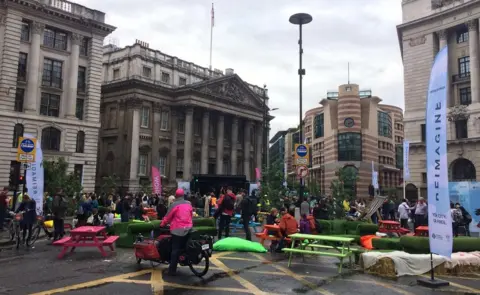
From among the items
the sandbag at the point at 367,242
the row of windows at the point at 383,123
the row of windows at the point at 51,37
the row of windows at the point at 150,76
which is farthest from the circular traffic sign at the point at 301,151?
the row of windows at the point at 383,123

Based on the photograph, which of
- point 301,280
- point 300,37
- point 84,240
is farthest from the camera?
point 300,37

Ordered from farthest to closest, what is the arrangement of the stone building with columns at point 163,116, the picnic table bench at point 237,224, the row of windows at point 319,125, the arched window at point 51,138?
the row of windows at point 319,125
the stone building with columns at point 163,116
the arched window at point 51,138
the picnic table bench at point 237,224

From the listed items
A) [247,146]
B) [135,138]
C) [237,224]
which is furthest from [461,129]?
[135,138]

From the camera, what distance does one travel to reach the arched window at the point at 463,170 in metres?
40.4

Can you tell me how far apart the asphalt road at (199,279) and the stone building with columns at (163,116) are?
118ft

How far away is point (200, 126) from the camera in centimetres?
5616

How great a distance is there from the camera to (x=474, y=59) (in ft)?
132

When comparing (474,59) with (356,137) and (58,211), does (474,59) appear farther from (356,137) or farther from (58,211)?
(58,211)

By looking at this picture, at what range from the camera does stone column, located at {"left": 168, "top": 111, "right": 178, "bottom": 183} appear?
2039 inches

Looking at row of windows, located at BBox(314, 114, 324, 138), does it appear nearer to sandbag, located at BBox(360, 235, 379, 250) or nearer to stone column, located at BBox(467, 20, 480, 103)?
stone column, located at BBox(467, 20, 480, 103)

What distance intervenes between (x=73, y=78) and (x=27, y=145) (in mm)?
24996

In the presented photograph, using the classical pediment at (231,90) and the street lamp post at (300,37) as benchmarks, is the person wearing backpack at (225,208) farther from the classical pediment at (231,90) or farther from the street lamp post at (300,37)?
the classical pediment at (231,90)

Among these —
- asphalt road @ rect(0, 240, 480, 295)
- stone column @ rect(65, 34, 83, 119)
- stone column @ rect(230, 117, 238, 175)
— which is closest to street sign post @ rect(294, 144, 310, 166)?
asphalt road @ rect(0, 240, 480, 295)

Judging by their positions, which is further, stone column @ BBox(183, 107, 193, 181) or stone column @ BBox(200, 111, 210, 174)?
stone column @ BBox(200, 111, 210, 174)
